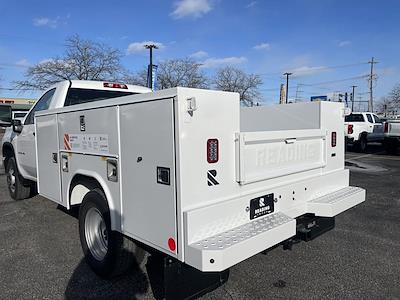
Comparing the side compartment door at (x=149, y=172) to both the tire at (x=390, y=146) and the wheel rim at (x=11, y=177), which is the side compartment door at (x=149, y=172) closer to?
the wheel rim at (x=11, y=177)

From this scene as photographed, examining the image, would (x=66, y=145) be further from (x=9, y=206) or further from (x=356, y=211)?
(x=356, y=211)

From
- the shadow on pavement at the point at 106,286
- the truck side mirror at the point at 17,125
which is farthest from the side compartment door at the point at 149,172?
the truck side mirror at the point at 17,125

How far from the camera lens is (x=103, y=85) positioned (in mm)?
5402

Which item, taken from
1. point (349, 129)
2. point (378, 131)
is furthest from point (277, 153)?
point (378, 131)

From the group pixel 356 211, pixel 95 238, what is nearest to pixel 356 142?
pixel 356 211

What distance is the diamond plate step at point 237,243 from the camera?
231 cm

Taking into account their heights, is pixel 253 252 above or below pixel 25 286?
above

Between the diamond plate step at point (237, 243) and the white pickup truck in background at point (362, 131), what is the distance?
16142 millimetres

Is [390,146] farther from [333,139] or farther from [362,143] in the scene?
[333,139]

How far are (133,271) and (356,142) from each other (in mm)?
16952

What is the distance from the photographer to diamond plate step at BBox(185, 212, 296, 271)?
231cm

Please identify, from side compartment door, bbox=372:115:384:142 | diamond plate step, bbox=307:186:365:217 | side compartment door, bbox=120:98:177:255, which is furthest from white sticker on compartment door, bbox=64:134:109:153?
side compartment door, bbox=372:115:384:142

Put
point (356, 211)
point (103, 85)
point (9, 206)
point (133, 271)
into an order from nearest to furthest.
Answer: point (133, 271)
point (103, 85)
point (356, 211)
point (9, 206)

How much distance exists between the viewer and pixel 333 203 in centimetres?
352
